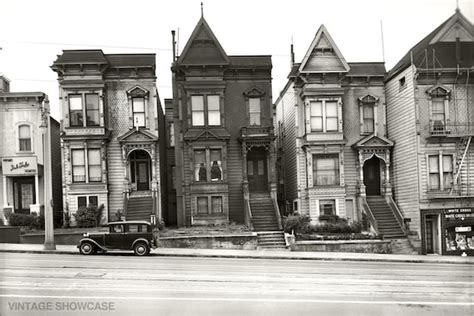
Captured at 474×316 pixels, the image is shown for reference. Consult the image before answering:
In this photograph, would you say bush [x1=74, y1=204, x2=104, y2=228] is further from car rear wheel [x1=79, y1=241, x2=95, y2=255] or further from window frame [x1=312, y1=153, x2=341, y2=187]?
window frame [x1=312, y1=153, x2=341, y2=187]

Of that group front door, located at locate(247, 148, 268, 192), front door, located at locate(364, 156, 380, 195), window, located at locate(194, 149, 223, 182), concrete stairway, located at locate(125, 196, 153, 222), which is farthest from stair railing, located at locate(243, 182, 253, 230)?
front door, located at locate(364, 156, 380, 195)

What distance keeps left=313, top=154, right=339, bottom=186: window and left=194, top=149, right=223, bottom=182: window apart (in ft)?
18.9

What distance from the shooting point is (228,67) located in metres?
35.4

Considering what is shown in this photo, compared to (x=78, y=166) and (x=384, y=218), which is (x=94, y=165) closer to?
(x=78, y=166)

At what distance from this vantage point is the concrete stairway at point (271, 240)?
1208 inches

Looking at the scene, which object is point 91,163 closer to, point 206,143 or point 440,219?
point 206,143

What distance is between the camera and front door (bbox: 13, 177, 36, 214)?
112 feet

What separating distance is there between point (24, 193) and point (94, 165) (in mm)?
4383

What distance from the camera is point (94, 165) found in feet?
114

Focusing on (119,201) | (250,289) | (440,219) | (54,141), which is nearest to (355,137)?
(440,219)

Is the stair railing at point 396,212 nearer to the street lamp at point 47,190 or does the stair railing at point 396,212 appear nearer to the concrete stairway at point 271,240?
the concrete stairway at point 271,240

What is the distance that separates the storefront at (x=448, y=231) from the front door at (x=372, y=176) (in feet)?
14.3

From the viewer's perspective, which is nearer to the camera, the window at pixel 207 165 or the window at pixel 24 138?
the window at pixel 24 138

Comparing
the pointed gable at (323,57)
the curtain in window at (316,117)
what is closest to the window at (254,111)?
the curtain in window at (316,117)
